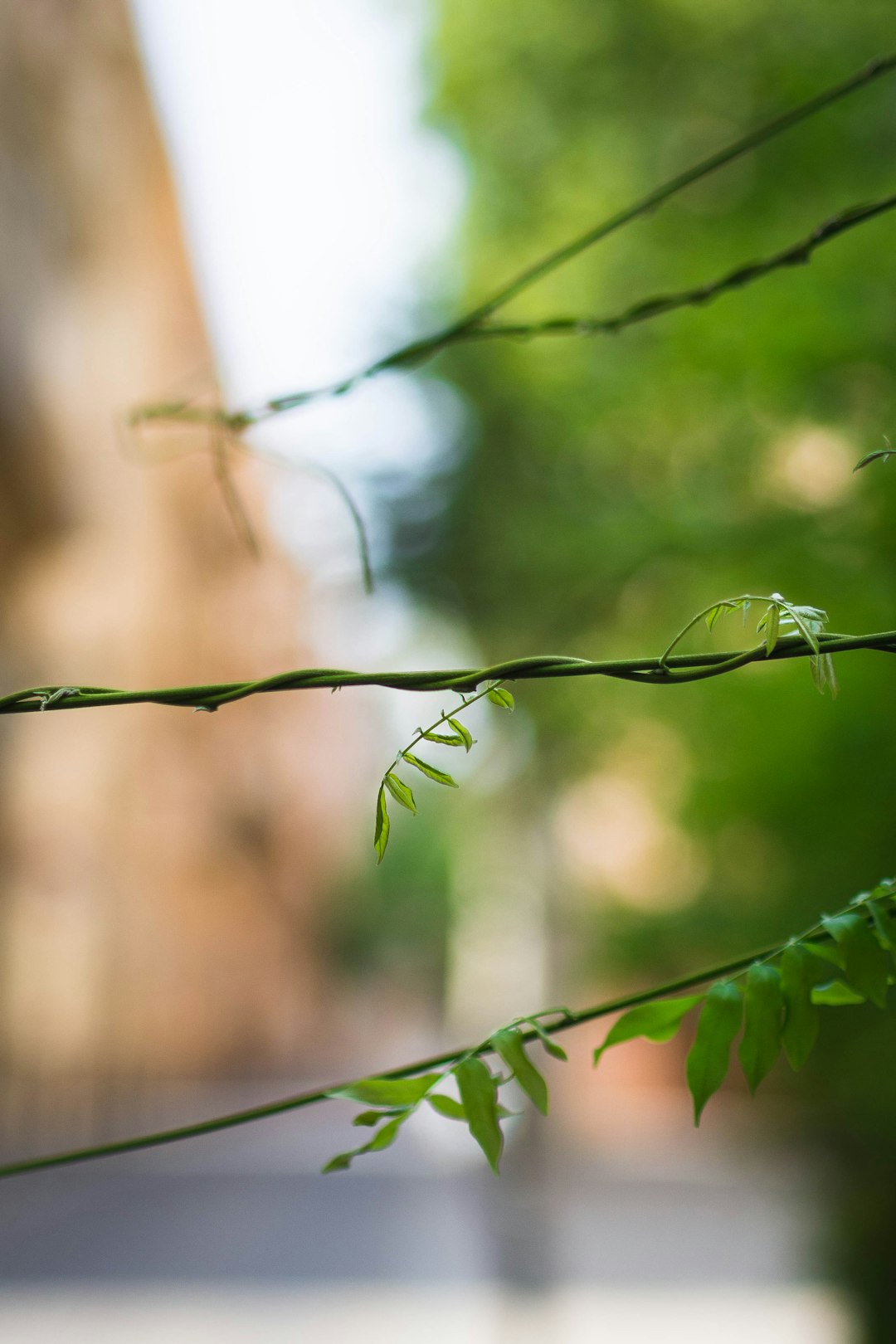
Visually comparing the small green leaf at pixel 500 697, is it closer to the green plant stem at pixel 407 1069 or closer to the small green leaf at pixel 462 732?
the small green leaf at pixel 462 732

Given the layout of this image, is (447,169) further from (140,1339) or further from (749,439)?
(140,1339)

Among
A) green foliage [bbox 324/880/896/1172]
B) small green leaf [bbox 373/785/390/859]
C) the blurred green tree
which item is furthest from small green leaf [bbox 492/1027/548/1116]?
the blurred green tree

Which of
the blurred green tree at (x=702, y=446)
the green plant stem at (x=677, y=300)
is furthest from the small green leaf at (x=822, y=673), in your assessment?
the blurred green tree at (x=702, y=446)

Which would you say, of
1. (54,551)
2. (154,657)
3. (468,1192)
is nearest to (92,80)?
(54,551)

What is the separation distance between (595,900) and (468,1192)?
342 centimetres

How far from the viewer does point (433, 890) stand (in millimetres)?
25000

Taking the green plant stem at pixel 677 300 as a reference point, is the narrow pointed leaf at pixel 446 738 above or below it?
below

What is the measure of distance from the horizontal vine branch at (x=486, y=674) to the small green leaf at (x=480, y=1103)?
0.16 metres

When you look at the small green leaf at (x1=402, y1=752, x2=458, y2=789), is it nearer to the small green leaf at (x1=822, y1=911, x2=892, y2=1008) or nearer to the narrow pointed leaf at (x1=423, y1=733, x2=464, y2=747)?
the narrow pointed leaf at (x1=423, y1=733, x2=464, y2=747)

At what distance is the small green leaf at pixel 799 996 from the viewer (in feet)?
1.52

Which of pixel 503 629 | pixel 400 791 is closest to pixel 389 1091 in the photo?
pixel 400 791

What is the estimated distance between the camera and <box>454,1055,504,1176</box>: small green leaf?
0.43 m

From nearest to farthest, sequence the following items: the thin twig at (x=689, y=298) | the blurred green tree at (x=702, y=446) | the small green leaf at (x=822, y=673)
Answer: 1. the small green leaf at (x=822, y=673)
2. the thin twig at (x=689, y=298)
3. the blurred green tree at (x=702, y=446)

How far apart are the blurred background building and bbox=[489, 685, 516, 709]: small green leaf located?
1.26ft
